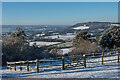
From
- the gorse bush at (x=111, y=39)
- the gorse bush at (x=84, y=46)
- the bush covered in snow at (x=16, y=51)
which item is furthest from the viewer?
the gorse bush at (x=111, y=39)

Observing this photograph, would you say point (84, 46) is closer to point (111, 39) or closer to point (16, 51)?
point (111, 39)

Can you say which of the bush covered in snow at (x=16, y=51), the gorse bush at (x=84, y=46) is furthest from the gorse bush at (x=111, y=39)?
the bush covered in snow at (x=16, y=51)

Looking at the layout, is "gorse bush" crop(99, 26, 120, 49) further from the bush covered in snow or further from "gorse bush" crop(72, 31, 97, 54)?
the bush covered in snow

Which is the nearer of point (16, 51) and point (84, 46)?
point (16, 51)

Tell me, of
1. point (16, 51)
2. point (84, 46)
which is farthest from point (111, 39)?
point (16, 51)

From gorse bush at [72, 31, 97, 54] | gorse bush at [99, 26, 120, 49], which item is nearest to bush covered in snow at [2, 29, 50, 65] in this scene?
gorse bush at [72, 31, 97, 54]

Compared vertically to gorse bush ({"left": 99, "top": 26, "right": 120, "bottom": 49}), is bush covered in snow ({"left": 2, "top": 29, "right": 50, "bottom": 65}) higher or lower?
lower

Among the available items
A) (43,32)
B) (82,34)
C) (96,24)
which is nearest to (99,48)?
(82,34)

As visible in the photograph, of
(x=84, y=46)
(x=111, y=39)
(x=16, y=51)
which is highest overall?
(x=111, y=39)

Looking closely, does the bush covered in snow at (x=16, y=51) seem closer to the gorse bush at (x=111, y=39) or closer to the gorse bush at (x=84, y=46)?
the gorse bush at (x=84, y=46)

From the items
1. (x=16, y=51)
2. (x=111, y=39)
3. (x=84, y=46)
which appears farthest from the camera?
(x=84, y=46)

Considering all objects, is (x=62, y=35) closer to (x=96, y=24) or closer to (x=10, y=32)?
(x=96, y=24)

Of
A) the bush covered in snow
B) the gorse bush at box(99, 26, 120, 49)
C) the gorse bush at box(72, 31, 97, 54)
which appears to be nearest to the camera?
the bush covered in snow

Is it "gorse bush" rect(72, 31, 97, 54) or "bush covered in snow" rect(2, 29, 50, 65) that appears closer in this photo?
"bush covered in snow" rect(2, 29, 50, 65)
